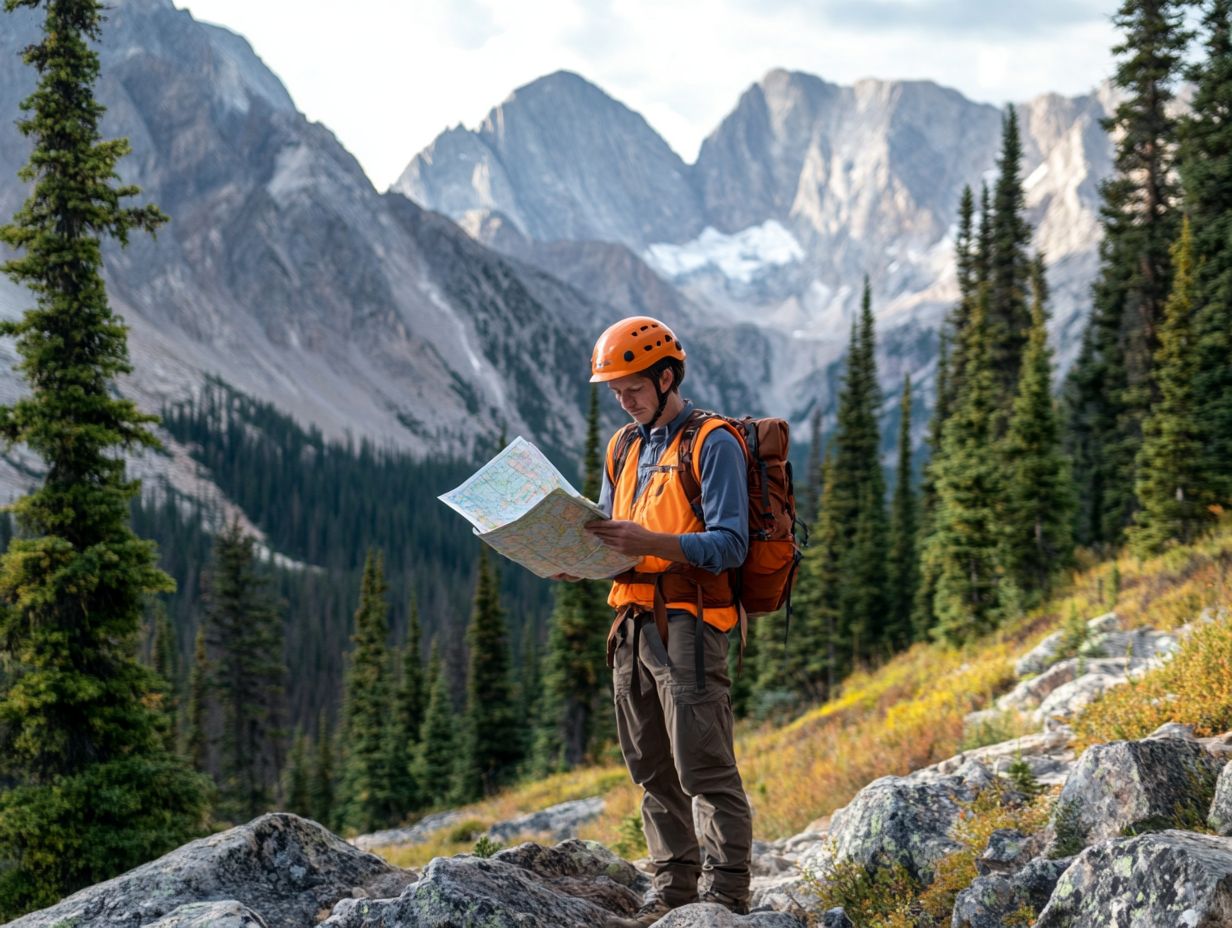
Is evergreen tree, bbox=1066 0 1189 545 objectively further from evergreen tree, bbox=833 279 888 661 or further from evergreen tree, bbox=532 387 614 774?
evergreen tree, bbox=532 387 614 774

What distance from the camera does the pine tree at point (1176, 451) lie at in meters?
20.6

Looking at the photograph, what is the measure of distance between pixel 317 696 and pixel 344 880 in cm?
10059

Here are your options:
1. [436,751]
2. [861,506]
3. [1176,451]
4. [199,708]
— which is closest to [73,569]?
[1176,451]

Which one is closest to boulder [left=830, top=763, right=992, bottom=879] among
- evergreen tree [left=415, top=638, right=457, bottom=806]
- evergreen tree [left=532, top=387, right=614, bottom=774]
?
evergreen tree [left=532, top=387, right=614, bottom=774]

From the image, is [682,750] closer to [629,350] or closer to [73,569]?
[629,350]

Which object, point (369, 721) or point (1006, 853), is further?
point (369, 721)

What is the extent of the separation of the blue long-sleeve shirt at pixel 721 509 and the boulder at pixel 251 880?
2.99 metres

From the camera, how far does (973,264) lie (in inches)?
1471

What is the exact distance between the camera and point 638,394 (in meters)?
5.01

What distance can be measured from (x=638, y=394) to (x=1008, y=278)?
33505 millimetres

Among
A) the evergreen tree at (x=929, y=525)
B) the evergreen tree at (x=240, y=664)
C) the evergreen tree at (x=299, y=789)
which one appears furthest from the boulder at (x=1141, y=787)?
the evergreen tree at (x=299, y=789)

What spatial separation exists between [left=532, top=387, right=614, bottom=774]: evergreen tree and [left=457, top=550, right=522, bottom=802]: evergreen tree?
3.15m

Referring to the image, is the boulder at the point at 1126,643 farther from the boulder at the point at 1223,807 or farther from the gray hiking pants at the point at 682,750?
the gray hiking pants at the point at 682,750

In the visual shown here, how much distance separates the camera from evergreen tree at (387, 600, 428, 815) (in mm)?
46844
